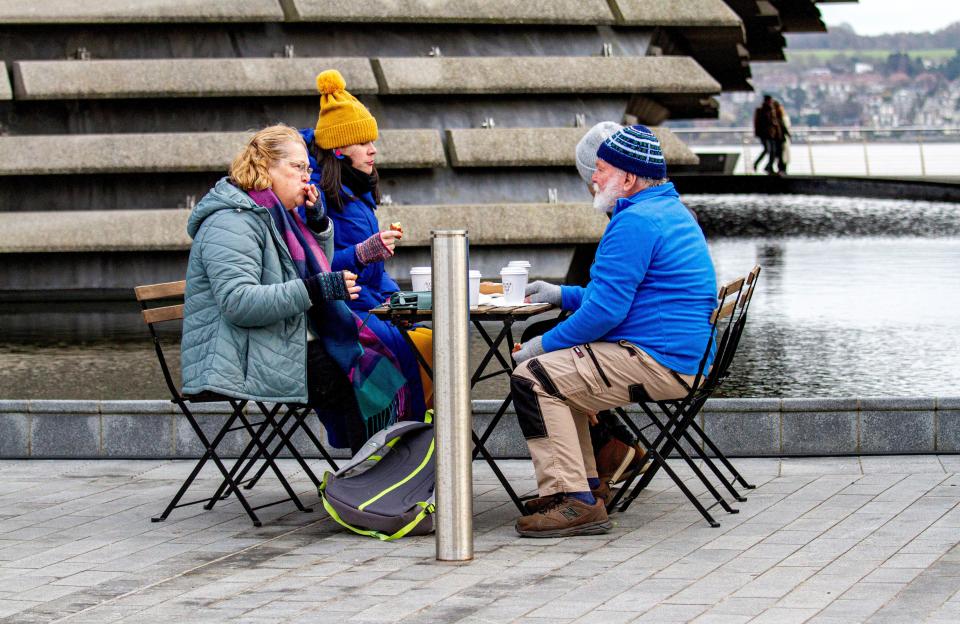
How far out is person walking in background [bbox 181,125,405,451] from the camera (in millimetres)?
6508

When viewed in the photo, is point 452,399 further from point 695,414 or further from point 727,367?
point 727,367

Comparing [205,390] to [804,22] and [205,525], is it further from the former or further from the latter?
[804,22]

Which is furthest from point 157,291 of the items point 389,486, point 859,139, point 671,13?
point 859,139

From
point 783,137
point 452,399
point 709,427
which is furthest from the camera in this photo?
point 783,137

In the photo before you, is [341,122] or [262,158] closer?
[262,158]

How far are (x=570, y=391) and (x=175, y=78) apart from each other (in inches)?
406

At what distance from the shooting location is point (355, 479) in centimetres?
661

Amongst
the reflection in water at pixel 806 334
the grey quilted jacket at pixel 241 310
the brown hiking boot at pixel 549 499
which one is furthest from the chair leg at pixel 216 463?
the reflection in water at pixel 806 334

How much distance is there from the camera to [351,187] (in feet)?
24.0

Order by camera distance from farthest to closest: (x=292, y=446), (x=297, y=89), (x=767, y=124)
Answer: (x=767, y=124) → (x=297, y=89) → (x=292, y=446)

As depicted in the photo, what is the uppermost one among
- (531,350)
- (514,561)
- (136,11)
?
(136,11)

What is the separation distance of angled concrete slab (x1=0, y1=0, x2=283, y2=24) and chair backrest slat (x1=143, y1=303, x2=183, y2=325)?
927 cm

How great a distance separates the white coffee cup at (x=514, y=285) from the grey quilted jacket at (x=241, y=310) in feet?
2.58

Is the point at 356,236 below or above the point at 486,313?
above
